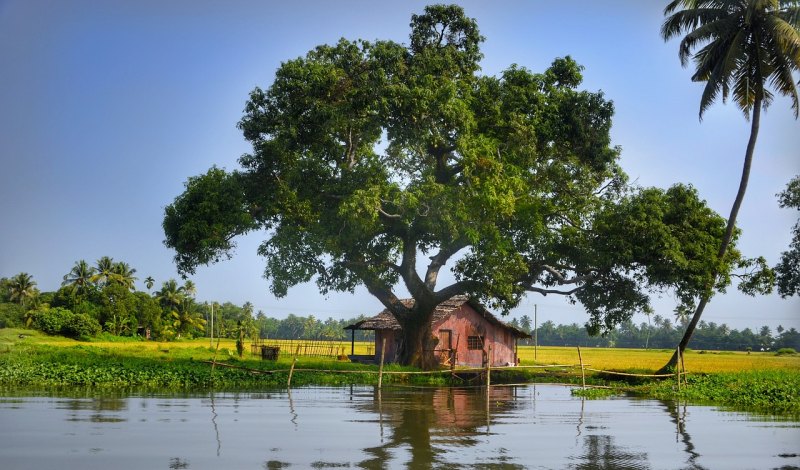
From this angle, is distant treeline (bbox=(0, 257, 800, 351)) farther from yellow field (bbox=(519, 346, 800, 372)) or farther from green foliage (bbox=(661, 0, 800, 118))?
green foliage (bbox=(661, 0, 800, 118))

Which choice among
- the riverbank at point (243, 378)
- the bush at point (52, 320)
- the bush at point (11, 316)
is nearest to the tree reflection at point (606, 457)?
the riverbank at point (243, 378)

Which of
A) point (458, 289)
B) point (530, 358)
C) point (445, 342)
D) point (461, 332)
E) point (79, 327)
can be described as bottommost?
point (530, 358)

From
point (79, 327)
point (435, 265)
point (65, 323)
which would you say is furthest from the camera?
point (79, 327)

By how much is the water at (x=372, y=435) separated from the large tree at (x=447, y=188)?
970 centimetres

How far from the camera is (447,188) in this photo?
3134 centimetres

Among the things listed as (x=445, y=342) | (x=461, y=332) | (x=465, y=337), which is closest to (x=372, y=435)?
(x=445, y=342)

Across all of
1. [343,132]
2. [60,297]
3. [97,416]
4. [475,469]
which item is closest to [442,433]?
[475,469]

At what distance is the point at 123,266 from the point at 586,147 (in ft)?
240

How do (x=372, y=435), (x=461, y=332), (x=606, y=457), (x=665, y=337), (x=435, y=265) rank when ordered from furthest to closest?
1. (x=665, y=337)
2. (x=461, y=332)
3. (x=435, y=265)
4. (x=372, y=435)
5. (x=606, y=457)

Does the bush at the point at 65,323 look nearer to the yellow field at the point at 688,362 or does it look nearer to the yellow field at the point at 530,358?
the yellow field at the point at 530,358

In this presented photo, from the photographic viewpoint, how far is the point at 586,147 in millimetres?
34344

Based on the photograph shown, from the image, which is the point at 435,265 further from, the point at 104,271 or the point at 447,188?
the point at 104,271

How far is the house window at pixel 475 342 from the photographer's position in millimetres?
44312

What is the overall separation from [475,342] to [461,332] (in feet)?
4.59
